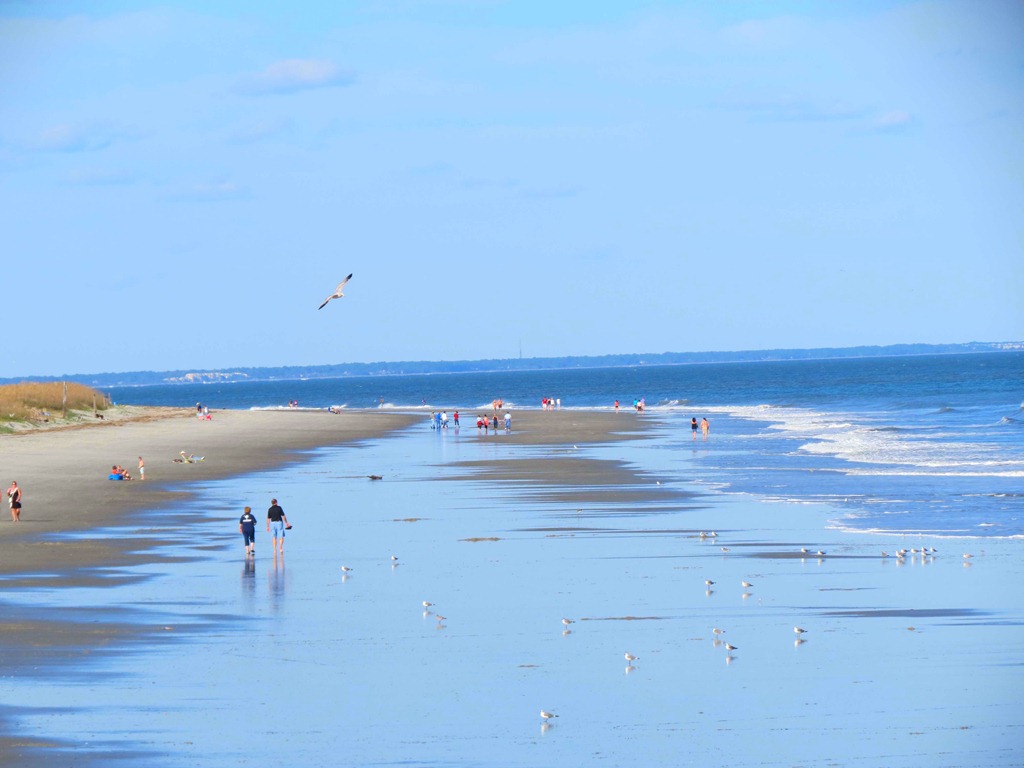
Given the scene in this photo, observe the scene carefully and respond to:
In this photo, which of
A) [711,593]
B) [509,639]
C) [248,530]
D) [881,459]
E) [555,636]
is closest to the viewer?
[509,639]

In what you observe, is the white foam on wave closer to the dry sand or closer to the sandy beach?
the sandy beach

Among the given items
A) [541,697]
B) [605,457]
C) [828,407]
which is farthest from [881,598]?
[828,407]

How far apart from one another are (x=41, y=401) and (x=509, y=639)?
5892cm

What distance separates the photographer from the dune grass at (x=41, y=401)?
62.6 meters

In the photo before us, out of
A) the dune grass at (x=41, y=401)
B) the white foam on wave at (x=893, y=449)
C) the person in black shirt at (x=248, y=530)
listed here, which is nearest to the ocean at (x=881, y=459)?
the white foam on wave at (x=893, y=449)

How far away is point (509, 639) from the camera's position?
15898 millimetres

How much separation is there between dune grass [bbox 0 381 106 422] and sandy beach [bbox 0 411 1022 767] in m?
34.2

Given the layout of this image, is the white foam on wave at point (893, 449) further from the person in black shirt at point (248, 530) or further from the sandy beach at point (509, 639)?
the person in black shirt at point (248, 530)

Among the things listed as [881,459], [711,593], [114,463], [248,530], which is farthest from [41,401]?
[711,593]

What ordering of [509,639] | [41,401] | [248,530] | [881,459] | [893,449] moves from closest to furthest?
[509,639] < [248,530] < [881,459] < [893,449] < [41,401]

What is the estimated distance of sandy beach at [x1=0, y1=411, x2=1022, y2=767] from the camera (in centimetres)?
1187

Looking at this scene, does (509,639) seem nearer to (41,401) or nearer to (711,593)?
(711,593)

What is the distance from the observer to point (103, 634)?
16172 mm

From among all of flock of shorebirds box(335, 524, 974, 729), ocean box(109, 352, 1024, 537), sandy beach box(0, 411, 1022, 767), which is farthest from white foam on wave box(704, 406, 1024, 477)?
flock of shorebirds box(335, 524, 974, 729)
